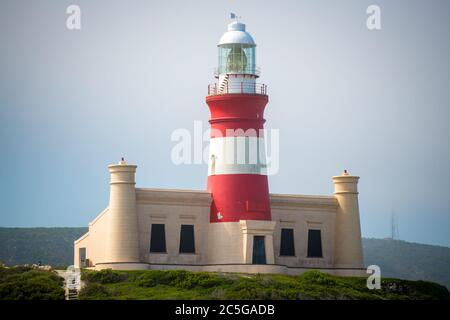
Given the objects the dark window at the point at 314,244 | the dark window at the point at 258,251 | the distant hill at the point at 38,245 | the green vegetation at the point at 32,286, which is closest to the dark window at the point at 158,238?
the dark window at the point at 258,251

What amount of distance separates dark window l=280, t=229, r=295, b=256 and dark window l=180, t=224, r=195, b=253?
548cm

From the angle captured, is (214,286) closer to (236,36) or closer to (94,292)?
(94,292)

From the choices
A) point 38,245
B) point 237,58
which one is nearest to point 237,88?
point 237,58

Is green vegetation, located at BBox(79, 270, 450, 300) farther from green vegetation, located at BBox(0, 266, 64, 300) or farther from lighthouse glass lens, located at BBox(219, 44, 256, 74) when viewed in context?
lighthouse glass lens, located at BBox(219, 44, 256, 74)

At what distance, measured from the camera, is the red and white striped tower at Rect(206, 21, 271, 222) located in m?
76.4

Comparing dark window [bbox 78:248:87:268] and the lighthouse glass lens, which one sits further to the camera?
dark window [bbox 78:248:87:268]

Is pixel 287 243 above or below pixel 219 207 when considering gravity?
below

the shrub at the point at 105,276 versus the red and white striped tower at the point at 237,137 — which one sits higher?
the red and white striped tower at the point at 237,137

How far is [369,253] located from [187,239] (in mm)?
78486

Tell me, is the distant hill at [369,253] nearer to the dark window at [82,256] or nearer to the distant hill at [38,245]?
the distant hill at [38,245]

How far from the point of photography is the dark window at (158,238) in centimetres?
7638

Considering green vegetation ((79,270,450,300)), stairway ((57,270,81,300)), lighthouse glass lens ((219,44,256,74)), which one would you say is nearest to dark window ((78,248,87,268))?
stairway ((57,270,81,300))

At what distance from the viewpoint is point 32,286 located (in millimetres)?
69438
